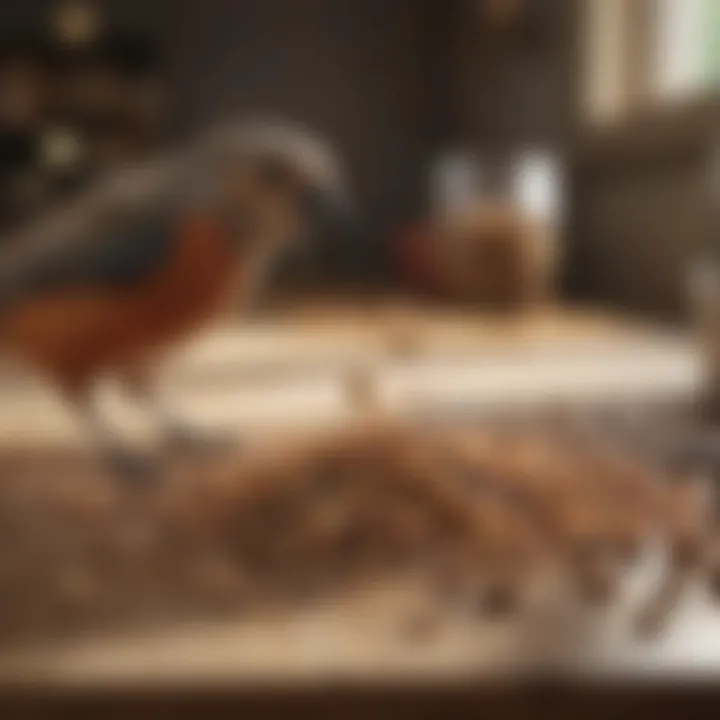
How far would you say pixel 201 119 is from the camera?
1188mm

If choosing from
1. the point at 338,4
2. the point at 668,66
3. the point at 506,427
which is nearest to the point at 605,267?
the point at 668,66

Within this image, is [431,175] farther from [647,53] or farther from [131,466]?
[131,466]

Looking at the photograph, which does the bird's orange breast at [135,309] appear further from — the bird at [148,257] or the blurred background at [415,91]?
the blurred background at [415,91]

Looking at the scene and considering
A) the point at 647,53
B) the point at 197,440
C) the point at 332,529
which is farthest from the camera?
the point at 647,53

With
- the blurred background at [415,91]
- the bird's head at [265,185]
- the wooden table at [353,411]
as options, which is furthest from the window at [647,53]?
the bird's head at [265,185]

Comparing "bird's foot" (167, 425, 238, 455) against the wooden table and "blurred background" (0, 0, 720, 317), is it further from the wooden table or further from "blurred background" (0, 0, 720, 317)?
"blurred background" (0, 0, 720, 317)

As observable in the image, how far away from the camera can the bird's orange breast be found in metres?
0.38

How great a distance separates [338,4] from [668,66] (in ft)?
1.22

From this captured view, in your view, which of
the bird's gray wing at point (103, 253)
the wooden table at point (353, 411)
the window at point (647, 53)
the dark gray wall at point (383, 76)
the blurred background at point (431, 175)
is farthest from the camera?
the dark gray wall at point (383, 76)

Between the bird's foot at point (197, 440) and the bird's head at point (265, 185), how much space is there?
0.07m

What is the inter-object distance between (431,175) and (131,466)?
2.67 ft

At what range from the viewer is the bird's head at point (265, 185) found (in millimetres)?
379

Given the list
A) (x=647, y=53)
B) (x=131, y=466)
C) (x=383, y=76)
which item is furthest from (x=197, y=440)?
(x=383, y=76)

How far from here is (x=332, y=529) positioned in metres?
0.32
